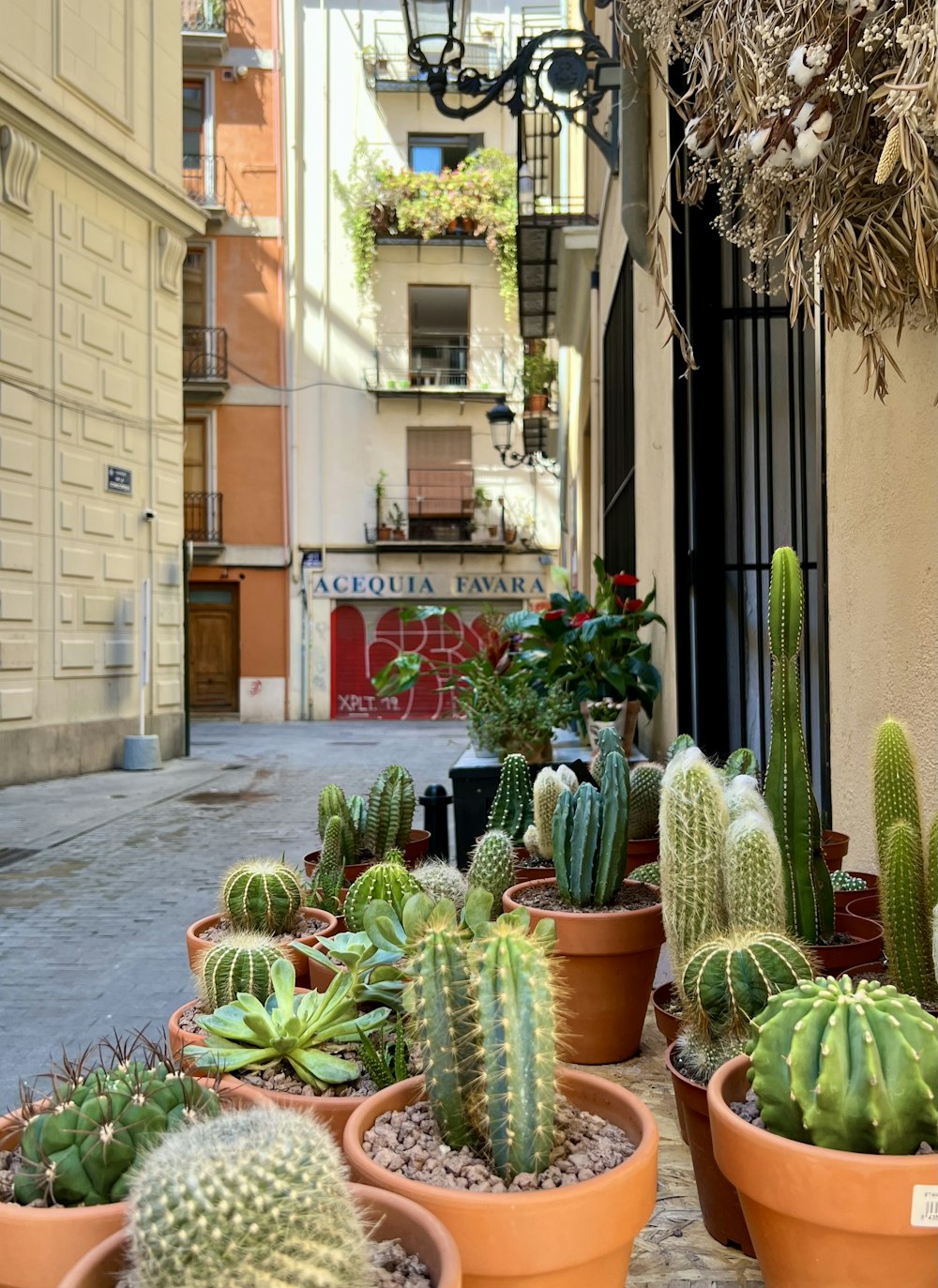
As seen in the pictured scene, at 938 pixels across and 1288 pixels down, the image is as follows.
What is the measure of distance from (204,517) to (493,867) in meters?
19.9

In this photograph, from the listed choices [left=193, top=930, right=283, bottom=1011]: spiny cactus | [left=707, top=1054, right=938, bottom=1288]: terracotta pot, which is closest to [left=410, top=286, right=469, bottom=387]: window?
[left=193, top=930, right=283, bottom=1011]: spiny cactus

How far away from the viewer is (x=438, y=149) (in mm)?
21953

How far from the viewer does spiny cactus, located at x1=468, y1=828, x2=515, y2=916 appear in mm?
1967

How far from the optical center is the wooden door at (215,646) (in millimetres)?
21297

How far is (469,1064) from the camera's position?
1007 millimetres

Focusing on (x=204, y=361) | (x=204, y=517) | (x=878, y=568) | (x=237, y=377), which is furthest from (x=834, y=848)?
(x=204, y=361)

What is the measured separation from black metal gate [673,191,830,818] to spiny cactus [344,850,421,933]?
2319mm

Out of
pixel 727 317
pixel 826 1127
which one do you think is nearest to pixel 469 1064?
pixel 826 1127

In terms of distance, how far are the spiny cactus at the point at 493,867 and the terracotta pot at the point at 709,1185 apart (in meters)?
0.78

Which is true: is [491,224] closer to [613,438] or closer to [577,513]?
[577,513]

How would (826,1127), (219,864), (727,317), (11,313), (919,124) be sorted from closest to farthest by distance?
(826,1127), (919,124), (727,317), (219,864), (11,313)

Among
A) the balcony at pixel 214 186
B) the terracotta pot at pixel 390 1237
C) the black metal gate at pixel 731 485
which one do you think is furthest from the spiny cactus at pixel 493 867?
the balcony at pixel 214 186

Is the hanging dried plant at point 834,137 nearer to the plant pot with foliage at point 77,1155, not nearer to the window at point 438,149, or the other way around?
the plant pot with foliage at point 77,1155

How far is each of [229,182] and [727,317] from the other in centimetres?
1945
